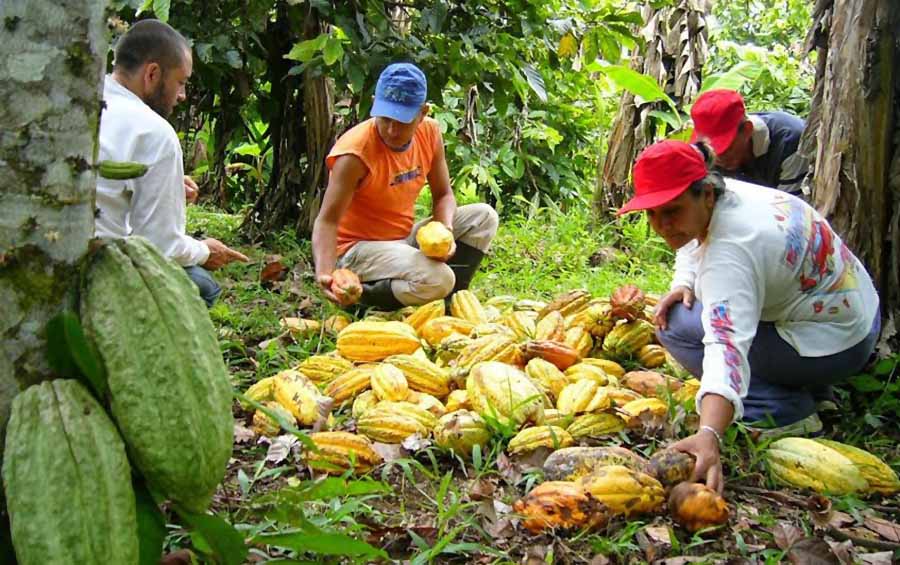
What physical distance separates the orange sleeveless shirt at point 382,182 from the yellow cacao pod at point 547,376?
147 cm

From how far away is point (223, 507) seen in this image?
229 centimetres

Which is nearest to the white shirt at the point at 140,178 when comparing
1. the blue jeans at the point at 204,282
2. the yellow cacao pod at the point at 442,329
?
the blue jeans at the point at 204,282

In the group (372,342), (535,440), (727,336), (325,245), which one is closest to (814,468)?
(727,336)

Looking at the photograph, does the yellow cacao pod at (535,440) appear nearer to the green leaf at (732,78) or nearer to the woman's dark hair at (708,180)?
the woman's dark hair at (708,180)

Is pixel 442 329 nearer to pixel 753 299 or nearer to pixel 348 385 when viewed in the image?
pixel 348 385

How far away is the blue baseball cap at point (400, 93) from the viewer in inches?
154

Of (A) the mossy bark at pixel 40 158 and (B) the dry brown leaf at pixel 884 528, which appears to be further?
(B) the dry brown leaf at pixel 884 528

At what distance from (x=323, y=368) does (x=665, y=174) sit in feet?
5.26

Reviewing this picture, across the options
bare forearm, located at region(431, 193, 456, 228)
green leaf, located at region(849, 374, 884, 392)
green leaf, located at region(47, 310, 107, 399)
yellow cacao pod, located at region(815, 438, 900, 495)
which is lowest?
yellow cacao pod, located at region(815, 438, 900, 495)

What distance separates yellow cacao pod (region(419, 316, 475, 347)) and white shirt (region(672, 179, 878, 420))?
48.7 inches

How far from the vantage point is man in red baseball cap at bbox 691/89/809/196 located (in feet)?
12.3

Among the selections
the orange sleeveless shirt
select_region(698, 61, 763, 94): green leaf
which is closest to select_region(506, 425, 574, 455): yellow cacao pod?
the orange sleeveless shirt

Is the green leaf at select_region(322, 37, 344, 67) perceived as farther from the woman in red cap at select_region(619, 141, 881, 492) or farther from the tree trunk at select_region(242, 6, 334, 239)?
the woman in red cap at select_region(619, 141, 881, 492)

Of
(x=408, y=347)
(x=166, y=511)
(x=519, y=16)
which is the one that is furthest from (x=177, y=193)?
(x=519, y=16)
